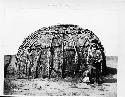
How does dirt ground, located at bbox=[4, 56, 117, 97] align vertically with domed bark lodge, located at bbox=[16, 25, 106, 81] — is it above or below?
below

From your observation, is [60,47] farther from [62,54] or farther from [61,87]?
[61,87]

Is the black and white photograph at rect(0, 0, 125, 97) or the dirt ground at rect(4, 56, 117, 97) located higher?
the black and white photograph at rect(0, 0, 125, 97)

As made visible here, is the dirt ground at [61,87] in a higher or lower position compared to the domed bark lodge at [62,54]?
lower

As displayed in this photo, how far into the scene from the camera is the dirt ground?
4.97 ft

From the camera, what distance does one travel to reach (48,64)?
155cm

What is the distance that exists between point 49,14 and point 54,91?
18.8 inches

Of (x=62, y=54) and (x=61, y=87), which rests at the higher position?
(x=62, y=54)

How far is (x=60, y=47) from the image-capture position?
1.55 m

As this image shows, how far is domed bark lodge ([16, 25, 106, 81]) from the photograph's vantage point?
5.05ft

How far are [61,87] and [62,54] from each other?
20cm

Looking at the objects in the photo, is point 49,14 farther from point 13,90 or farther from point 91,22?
point 13,90

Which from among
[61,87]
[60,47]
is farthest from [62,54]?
[61,87]

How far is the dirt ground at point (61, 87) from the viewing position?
1.51 meters

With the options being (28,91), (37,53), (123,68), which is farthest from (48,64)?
(123,68)
